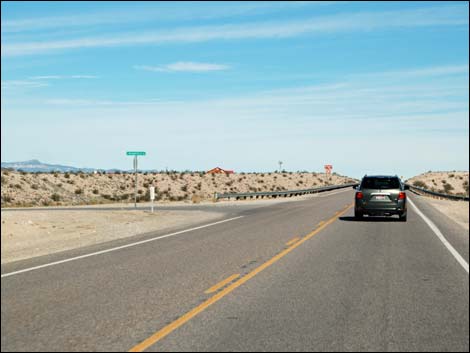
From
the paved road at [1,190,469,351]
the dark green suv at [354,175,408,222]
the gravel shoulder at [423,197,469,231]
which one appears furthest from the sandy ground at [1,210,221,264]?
the gravel shoulder at [423,197,469,231]

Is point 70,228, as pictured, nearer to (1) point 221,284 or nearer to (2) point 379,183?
(2) point 379,183

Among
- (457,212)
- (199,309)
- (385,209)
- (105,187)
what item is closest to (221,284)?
(199,309)

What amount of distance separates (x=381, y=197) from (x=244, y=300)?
53.1ft

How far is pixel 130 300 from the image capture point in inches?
342

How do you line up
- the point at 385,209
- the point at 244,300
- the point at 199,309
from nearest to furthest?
1. the point at 199,309
2. the point at 244,300
3. the point at 385,209

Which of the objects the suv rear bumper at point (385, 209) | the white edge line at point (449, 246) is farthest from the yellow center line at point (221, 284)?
the suv rear bumper at point (385, 209)

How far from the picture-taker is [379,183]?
81.6 ft

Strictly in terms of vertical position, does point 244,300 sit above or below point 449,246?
below

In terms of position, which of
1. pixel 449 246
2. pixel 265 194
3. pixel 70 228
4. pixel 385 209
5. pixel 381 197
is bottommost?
pixel 70 228

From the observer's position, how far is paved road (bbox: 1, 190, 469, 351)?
6645 mm

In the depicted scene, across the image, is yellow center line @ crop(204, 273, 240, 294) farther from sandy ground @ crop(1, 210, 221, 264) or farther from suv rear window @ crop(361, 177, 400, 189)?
suv rear window @ crop(361, 177, 400, 189)

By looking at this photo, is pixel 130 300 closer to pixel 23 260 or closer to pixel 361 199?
pixel 23 260

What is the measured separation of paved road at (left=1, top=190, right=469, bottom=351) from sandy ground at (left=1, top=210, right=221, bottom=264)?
1.80 m

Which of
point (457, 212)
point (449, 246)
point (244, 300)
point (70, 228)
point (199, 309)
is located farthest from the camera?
point (457, 212)
